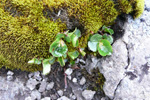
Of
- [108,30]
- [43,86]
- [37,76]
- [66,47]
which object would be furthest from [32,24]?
[108,30]

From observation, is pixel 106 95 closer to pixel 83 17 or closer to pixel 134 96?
pixel 134 96

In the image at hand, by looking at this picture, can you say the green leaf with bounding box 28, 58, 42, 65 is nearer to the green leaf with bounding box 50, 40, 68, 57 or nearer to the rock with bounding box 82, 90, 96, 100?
the green leaf with bounding box 50, 40, 68, 57

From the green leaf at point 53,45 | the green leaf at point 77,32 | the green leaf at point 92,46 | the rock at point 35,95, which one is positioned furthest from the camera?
the rock at point 35,95

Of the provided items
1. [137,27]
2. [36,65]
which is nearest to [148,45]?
[137,27]

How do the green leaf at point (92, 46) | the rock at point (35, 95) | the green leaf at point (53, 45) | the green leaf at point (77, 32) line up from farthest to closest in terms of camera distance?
the rock at point (35, 95) < the green leaf at point (92, 46) < the green leaf at point (77, 32) < the green leaf at point (53, 45)

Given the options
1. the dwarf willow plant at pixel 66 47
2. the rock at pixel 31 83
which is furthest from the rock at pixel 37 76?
the dwarf willow plant at pixel 66 47

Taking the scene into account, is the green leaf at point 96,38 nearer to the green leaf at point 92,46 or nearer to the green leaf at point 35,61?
the green leaf at point 92,46

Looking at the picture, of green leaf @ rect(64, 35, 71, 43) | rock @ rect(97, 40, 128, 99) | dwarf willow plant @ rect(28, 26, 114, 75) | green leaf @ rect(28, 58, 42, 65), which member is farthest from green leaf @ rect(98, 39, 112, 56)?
green leaf @ rect(28, 58, 42, 65)

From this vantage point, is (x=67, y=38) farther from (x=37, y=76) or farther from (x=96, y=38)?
(x=37, y=76)
